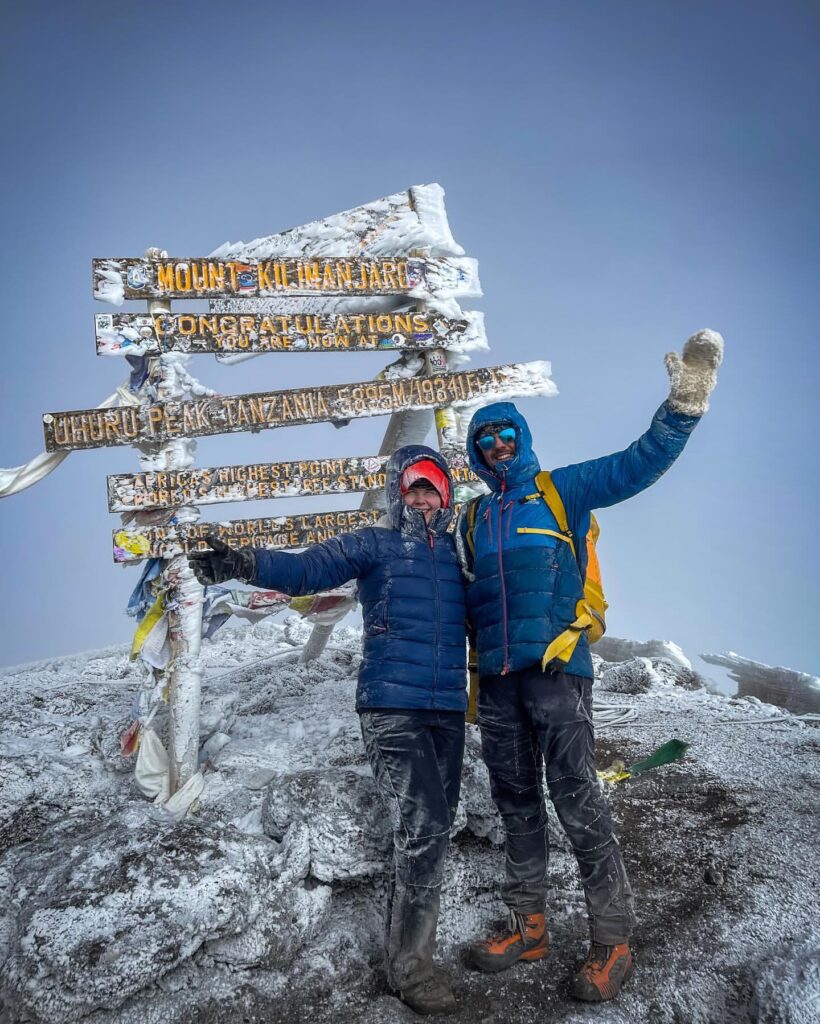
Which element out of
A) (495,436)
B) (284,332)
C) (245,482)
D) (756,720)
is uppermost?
(284,332)

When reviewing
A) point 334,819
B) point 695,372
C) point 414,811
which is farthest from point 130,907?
point 695,372

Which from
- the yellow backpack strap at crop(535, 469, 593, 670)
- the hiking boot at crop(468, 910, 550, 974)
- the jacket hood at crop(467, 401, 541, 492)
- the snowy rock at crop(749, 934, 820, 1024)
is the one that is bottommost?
the hiking boot at crop(468, 910, 550, 974)

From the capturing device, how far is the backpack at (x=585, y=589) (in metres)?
3.14

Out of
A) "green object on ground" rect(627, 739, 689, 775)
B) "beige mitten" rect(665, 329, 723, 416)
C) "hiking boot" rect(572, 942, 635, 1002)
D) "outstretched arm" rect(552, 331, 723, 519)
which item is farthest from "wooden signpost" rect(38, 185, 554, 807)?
"hiking boot" rect(572, 942, 635, 1002)

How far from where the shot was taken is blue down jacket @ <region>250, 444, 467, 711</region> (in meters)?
3.28

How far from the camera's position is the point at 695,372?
3.15 metres

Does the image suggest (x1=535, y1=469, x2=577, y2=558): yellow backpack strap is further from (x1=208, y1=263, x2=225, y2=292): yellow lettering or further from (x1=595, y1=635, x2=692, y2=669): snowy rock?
(x1=595, y1=635, x2=692, y2=669): snowy rock

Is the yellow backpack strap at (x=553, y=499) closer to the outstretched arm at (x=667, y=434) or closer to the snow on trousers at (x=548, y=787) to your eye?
the outstretched arm at (x=667, y=434)

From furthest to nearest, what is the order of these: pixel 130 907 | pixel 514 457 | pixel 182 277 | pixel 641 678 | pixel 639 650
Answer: pixel 639 650
pixel 641 678
pixel 182 277
pixel 514 457
pixel 130 907

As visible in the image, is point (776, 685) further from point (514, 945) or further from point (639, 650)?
point (514, 945)

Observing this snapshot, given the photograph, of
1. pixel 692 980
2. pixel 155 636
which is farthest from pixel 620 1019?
pixel 155 636

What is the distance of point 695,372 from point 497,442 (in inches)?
40.9

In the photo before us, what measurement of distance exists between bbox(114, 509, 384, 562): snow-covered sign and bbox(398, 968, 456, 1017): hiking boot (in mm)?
2757

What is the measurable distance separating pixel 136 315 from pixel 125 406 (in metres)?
0.68
